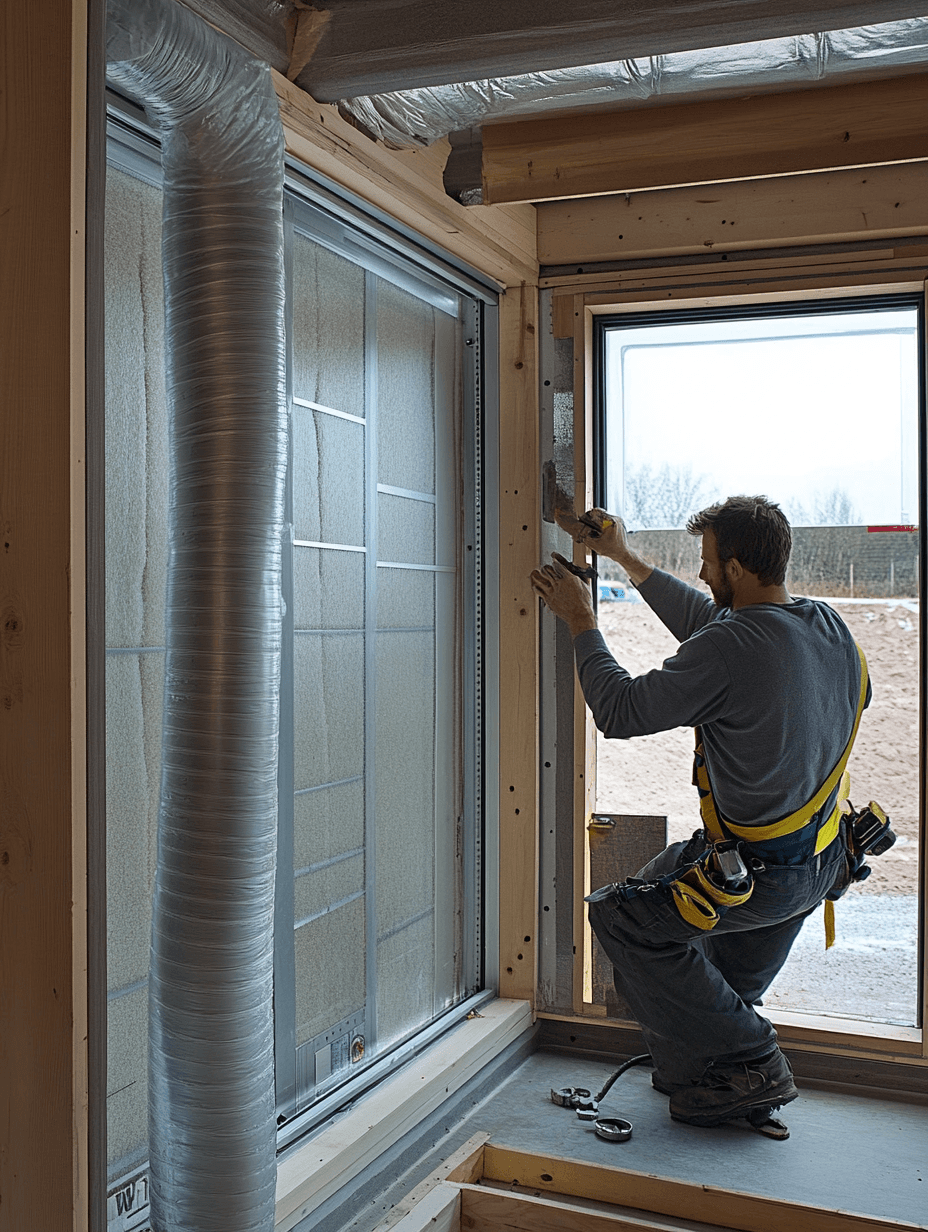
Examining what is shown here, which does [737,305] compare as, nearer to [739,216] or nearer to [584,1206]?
[739,216]

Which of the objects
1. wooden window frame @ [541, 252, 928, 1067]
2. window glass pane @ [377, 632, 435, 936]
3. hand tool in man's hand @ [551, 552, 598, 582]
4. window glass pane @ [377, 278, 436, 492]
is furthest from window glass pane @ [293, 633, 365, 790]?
wooden window frame @ [541, 252, 928, 1067]

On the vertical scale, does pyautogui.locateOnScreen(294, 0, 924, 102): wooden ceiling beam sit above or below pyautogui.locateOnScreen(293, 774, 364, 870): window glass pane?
above

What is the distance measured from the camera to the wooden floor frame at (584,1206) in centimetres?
240

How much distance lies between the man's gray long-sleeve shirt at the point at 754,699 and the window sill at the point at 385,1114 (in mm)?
954

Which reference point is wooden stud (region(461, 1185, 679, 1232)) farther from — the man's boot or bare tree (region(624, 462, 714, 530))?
bare tree (region(624, 462, 714, 530))

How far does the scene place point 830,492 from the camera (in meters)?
3.28

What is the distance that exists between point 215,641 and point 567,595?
4.65 ft

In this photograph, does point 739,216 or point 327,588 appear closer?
point 327,588

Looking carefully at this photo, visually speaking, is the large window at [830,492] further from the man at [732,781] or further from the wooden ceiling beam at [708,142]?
the wooden ceiling beam at [708,142]

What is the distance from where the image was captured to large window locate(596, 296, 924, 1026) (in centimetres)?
323

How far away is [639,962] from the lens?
2850 millimetres

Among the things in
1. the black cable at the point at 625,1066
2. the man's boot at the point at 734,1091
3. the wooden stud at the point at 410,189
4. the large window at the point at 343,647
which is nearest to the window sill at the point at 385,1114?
the large window at the point at 343,647

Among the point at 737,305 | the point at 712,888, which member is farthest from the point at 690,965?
the point at 737,305

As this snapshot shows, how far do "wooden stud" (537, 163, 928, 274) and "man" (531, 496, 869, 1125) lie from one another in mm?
854
